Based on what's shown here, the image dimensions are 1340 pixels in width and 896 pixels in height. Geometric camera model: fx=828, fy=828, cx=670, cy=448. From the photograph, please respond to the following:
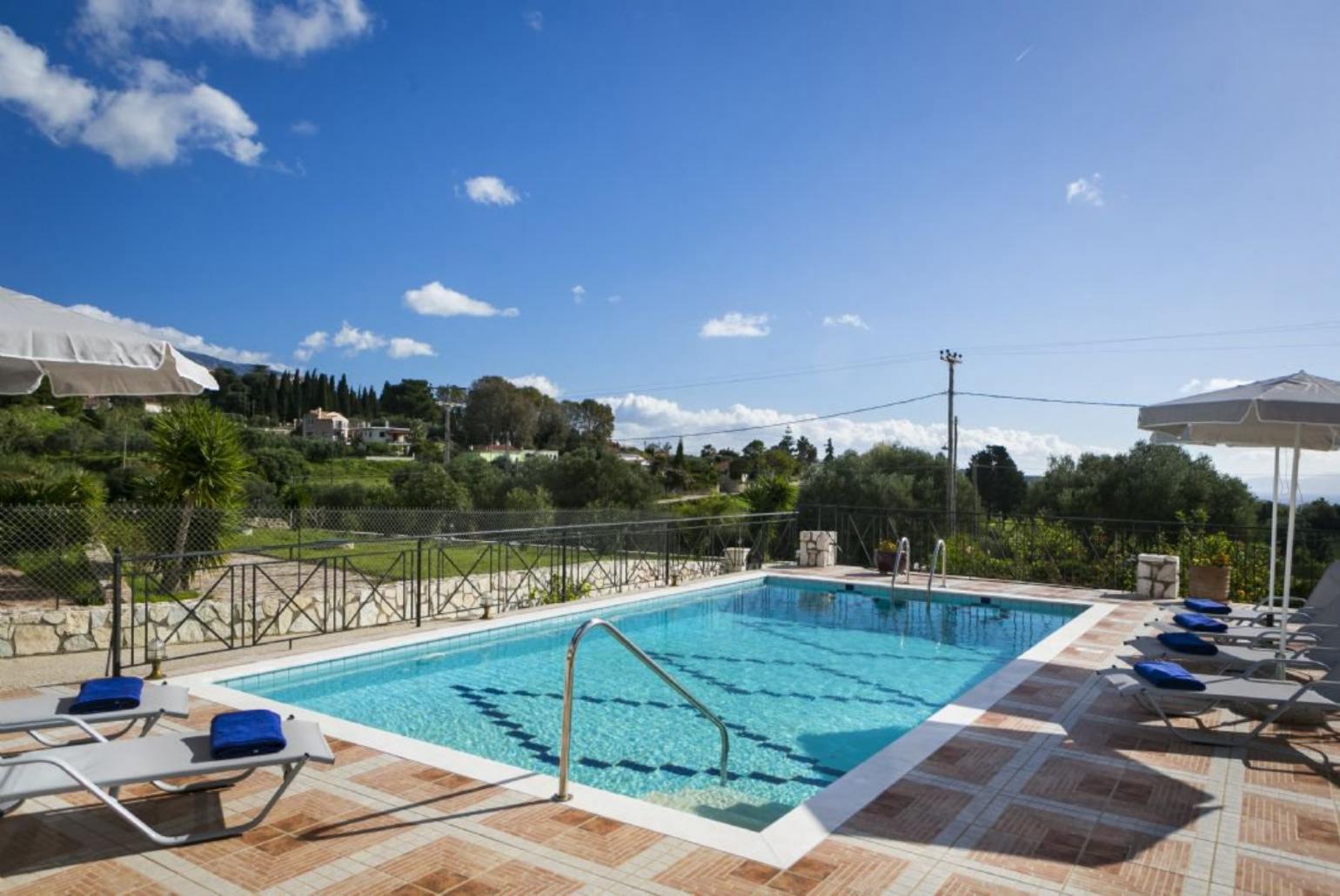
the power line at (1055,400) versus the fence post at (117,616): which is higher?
the power line at (1055,400)

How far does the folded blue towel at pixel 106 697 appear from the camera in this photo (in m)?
4.03

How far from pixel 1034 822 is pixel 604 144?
15.1 metres

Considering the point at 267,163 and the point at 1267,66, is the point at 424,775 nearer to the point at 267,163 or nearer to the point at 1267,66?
the point at 1267,66

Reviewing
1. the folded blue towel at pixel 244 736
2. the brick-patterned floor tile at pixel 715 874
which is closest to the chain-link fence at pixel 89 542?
the folded blue towel at pixel 244 736

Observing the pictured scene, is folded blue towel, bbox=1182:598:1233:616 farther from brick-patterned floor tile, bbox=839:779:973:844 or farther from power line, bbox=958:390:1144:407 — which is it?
power line, bbox=958:390:1144:407

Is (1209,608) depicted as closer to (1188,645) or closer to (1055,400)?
(1188,645)

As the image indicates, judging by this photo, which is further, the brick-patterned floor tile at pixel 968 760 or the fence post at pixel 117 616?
the fence post at pixel 117 616

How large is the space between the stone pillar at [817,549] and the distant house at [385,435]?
133ft

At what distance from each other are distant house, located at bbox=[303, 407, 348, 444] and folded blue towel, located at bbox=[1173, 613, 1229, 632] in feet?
179

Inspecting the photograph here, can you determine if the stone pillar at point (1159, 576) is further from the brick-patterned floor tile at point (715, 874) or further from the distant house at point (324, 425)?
the distant house at point (324, 425)

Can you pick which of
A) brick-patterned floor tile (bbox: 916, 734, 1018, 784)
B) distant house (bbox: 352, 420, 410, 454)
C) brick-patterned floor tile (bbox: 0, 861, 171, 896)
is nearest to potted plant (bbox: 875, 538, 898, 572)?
brick-patterned floor tile (bbox: 916, 734, 1018, 784)

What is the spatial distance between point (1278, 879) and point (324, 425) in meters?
65.1

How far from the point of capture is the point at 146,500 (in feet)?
43.8

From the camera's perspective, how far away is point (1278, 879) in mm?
3201
